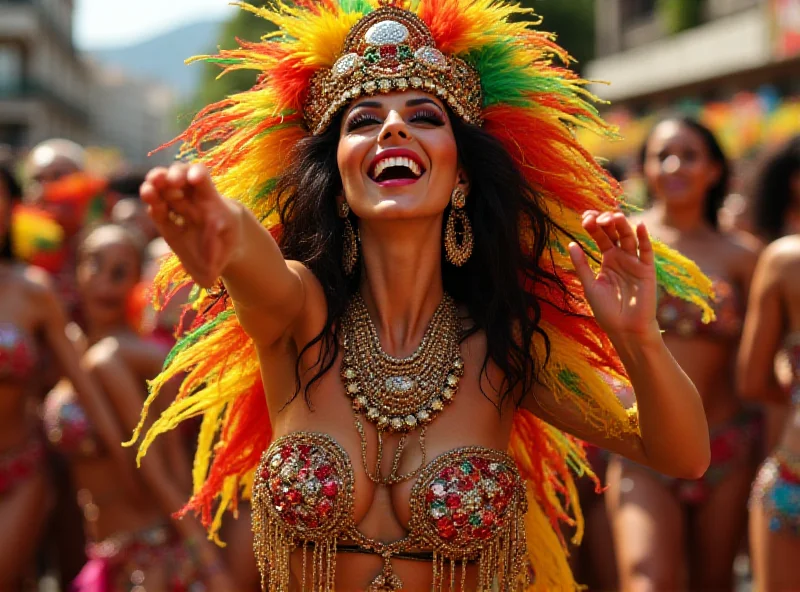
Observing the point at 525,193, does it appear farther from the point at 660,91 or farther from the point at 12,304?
the point at 660,91

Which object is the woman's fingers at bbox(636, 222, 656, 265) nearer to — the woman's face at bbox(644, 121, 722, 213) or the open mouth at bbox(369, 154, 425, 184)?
the open mouth at bbox(369, 154, 425, 184)

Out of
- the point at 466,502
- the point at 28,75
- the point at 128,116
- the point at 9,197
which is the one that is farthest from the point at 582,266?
the point at 128,116

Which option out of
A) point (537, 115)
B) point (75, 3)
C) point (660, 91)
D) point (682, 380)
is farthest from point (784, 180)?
point (75, 3)

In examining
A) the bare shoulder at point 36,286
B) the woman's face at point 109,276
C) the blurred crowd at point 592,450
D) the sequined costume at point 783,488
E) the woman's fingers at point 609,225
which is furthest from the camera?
the woman's face at point 109,276

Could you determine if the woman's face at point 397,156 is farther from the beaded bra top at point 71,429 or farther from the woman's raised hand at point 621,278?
the beaded bra top at point 71,429

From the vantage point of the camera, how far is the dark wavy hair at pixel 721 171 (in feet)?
18.9

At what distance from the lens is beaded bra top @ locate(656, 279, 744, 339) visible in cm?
531

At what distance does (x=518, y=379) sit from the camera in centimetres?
296

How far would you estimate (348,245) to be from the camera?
3094 millimetres

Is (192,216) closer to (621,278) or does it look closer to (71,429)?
(621,278)

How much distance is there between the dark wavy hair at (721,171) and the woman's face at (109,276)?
2.62 m

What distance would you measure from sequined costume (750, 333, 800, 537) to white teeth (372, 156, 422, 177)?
7.58ft

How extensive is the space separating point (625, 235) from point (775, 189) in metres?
3.47

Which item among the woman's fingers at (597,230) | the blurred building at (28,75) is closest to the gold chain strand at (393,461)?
the woman's fingers at (597,230)
